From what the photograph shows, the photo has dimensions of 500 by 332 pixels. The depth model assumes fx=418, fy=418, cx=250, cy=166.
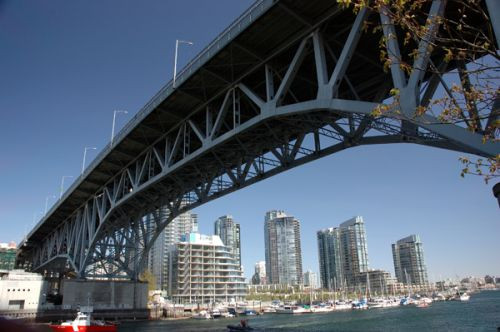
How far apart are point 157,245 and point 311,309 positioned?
79.2 meters

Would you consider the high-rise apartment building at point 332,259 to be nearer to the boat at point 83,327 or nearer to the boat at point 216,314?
the boat at point 216,314

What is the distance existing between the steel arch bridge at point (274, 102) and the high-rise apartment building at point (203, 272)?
218 feet

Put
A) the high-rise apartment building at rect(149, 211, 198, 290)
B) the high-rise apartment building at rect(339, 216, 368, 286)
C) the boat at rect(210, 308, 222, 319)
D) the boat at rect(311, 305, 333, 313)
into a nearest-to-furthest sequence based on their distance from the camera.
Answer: the boat at rect(210, 308, 222, 319), the boat at rect(311, 305, 333, 313), the high-rise apartment building at rect(149, 211, 198, 290), the high-rise apartment building at rect(339, 216, 368, 286)

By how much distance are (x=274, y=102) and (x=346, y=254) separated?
176 metres

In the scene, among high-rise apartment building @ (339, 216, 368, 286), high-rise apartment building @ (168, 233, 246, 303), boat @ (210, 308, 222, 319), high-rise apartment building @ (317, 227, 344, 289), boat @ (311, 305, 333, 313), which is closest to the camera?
boat @ (210, 308, 222, 319)

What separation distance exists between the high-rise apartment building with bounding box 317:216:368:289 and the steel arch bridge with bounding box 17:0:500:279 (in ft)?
497

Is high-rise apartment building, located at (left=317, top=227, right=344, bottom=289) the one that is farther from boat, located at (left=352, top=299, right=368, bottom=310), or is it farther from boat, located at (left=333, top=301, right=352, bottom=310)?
boat, located at (left=352, top=299, right=368, bottom=310)

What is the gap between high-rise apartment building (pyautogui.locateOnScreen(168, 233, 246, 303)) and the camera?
109688mm

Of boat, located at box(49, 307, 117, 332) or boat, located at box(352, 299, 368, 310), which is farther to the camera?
boat, located at box(352, 299, 368, 310)

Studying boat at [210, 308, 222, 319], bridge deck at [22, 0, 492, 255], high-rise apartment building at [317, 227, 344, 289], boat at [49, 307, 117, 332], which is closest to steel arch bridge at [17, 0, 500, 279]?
bridge deck at [22, 0, 492, 255]

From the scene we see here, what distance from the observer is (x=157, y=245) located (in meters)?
160

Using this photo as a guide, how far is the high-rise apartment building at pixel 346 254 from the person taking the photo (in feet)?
604

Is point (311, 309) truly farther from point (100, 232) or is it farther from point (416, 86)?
point (416, 86)

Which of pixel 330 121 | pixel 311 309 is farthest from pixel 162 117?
pixel 311 309
